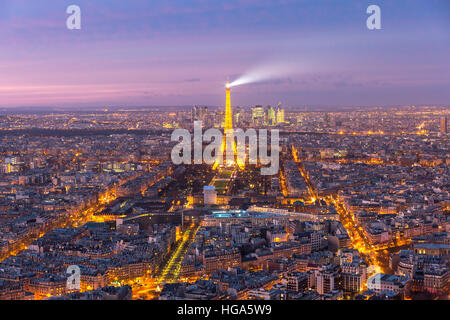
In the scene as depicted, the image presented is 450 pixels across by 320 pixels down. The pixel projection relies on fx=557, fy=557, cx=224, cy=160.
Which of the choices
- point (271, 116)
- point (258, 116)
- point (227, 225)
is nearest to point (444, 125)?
point (271, 116)

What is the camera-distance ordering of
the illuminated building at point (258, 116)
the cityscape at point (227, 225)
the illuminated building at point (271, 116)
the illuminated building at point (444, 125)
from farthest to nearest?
the illuminated building at point (271, 116), the illuminated building at point (258, 116), the illuminated building at point (444, 125), the cityscape at point (227, 225)

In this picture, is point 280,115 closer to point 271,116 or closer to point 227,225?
point 271,116

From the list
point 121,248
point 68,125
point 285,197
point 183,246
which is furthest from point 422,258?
point 68,125

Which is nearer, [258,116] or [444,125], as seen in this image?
[444,125]

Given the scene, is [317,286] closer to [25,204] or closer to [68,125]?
[25,204]

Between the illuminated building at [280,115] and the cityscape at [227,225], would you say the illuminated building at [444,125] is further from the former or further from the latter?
the illuminated building at [280,115]

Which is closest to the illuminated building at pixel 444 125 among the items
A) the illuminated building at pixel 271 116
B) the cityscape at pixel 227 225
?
the cityscape at pixel 227 225

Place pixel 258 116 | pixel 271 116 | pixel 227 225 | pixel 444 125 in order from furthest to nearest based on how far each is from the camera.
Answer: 1. pixel 271 116
2. pixel 258 116
3. pixel 444 125
4. pixel 227 225

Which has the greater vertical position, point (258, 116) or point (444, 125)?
point (258, 116)

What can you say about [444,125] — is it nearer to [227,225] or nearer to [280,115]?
[280,115]

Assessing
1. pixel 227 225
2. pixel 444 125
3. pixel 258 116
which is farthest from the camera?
pixel 258 116

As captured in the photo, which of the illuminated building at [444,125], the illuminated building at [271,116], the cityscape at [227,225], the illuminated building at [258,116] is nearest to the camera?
the cityscape at [227,225]
